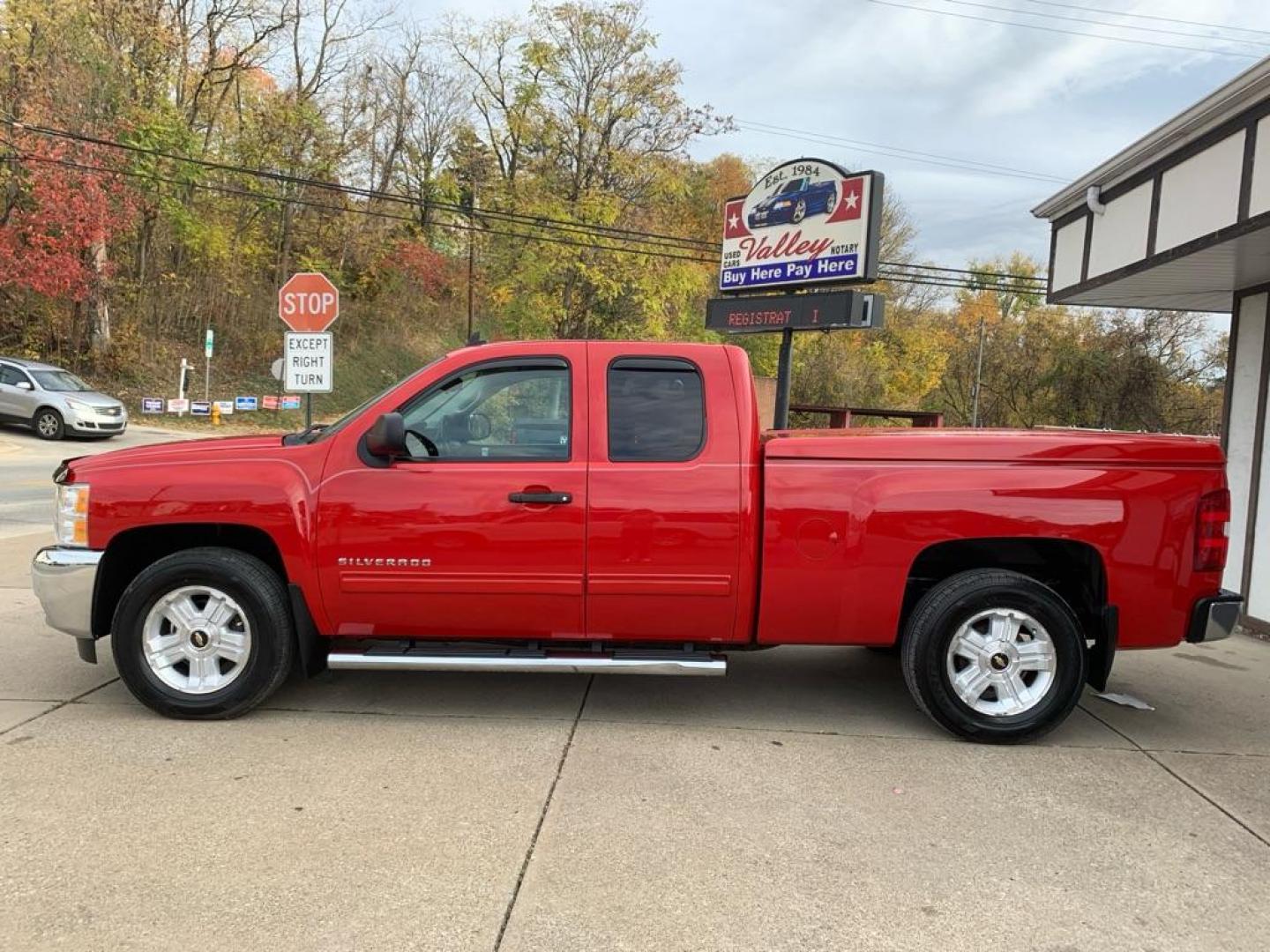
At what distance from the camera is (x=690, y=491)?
13.3 feet

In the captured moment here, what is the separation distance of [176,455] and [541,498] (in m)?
1.83

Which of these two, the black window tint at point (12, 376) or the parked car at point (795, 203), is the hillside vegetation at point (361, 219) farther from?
the parked car at point (795, 203)

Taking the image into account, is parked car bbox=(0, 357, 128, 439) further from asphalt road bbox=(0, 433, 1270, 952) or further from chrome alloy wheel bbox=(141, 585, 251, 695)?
chrome alloy wheel bbox=(141, 585, 251, 695)

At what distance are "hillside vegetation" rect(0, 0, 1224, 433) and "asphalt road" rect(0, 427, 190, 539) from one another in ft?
17.1

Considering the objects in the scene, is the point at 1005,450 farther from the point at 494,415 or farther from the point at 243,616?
Result: the point at 243,616

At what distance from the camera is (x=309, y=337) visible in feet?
34.2

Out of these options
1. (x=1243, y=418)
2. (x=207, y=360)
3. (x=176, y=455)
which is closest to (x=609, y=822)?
(x=176, y=455)

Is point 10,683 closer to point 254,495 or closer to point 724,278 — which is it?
point 254,495

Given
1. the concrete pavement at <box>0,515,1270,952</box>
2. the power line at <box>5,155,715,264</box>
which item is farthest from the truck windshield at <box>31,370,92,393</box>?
the concrete pavement at <box>0,515,1270,952</box>

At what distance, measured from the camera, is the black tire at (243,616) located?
13.4 ft

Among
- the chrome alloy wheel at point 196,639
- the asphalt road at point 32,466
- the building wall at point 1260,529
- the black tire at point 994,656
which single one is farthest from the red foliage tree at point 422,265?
the black tire at point 994,656

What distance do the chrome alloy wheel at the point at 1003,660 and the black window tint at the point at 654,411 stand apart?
1614 mm

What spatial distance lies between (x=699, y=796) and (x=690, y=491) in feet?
4.42

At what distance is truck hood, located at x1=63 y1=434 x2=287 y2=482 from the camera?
4.17 m
